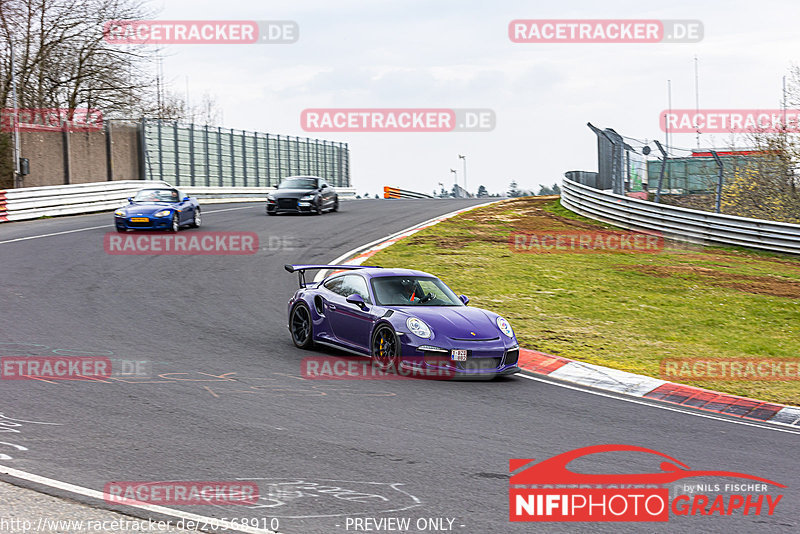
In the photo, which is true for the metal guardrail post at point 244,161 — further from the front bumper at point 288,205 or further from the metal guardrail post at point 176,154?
the front bumper at point 288,205

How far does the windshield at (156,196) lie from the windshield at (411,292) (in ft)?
44.4

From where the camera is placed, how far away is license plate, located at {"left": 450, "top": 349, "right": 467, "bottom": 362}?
9797 millimetres

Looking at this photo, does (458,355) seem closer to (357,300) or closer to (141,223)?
(357,300)

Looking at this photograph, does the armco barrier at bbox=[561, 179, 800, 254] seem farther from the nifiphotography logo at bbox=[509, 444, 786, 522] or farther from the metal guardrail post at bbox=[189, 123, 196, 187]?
the metal guardrail post at bbox=[189, 123, 196, 187]

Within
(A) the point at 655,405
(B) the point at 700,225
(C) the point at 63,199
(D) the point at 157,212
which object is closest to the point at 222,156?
(C) the point at 63,199

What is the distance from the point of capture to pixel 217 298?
1459cm

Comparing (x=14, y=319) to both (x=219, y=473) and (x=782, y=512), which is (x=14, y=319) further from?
(x=782, y=512)

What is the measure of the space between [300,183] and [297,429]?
23281mm

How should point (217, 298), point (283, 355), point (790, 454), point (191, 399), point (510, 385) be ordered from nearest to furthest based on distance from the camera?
point (790, 454) → point (191, 399) → point (510, 385) → point (283, 355) → point (217, 298)

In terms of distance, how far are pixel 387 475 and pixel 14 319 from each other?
8256 mm

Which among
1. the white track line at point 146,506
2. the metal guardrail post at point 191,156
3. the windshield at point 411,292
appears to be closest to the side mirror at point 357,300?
the windshield at point 411,292

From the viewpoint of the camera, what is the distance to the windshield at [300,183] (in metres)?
29.8

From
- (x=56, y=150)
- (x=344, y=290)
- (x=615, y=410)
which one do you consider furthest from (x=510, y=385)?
(x=56, y=150)

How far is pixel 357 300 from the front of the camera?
10.7 m
